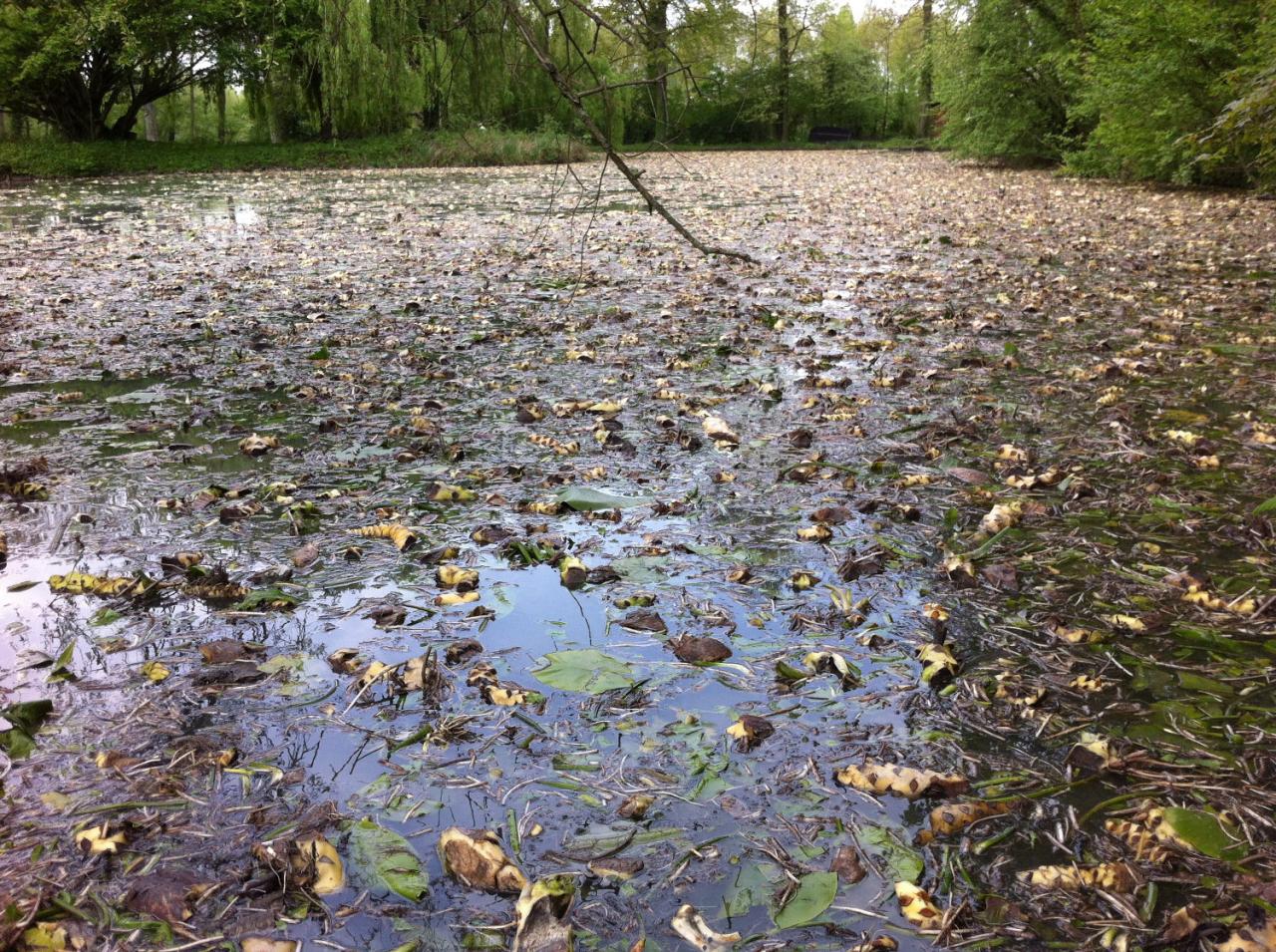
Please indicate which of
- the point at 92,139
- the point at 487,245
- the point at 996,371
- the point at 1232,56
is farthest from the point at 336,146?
the point at 996,371

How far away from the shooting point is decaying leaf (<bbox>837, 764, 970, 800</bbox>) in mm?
1689

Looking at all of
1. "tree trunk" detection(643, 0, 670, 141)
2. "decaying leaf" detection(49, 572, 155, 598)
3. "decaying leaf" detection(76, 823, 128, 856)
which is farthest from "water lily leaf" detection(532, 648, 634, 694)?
"tree trunk" detection(643, 0, 670, 141)

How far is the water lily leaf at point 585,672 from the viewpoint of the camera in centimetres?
205

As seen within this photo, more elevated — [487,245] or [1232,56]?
[1232,56]

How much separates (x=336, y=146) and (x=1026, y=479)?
29.5m

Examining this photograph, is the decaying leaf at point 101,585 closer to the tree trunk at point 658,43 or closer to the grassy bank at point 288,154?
the tree trunk at point 658,43

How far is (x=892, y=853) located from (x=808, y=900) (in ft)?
0.63

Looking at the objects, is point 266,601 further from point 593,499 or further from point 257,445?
point 257,445

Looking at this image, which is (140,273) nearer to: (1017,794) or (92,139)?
(1017,794)

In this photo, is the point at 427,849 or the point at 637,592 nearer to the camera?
the point at 427,849

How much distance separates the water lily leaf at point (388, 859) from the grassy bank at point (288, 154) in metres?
25.2

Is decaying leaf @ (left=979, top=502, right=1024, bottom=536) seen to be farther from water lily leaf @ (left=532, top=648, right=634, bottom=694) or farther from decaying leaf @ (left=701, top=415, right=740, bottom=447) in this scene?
water lily leaf @ (left=532, top=648, right=634, bottom=694)

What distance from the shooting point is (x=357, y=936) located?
1.40 metres

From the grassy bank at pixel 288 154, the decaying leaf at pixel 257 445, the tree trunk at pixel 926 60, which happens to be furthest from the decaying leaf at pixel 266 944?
the grassy bank at pixel 288 154
